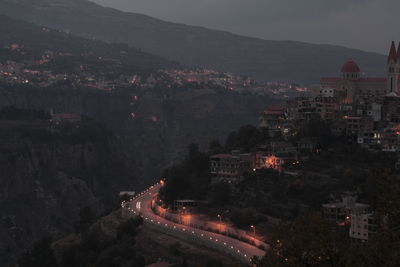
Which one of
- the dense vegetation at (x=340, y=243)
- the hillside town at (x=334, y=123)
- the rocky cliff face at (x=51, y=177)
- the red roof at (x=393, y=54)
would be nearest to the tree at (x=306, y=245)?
the dense vegetation at (x=340, y=243)

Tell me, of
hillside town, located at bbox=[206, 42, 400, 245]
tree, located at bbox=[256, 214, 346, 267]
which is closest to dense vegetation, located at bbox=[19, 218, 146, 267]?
hillside town, located at bbox=[206, 42, 400, 245]

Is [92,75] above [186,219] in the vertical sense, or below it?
above

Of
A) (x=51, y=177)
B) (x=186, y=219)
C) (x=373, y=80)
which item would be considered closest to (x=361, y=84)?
(x=373, y=80)

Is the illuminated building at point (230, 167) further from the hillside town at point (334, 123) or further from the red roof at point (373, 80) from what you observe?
the red roof at point (373, 80)

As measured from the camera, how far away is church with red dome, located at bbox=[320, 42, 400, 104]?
56312mm

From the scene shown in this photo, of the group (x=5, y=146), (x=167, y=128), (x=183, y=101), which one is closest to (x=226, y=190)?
(x=5, y=146)

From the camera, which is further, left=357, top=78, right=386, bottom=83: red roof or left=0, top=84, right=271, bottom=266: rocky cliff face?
left=0, top=84, right=271, bottom=266: rocky cliff face

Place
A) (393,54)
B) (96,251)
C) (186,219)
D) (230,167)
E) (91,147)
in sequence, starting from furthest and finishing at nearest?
→ (91,147) → (393,54) → (230,167) → (186,219) → (96,251)

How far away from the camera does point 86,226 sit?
181ft

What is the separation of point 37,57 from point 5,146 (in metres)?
68.1

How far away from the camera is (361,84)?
58.1 m

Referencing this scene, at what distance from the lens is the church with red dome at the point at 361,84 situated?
5631 centimetres

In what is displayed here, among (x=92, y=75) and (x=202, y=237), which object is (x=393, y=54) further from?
(x=92, y=75)

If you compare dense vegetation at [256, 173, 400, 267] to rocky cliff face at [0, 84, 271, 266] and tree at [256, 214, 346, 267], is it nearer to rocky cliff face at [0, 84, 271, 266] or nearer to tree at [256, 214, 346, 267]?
tree at [256, 214, 346, 267]
